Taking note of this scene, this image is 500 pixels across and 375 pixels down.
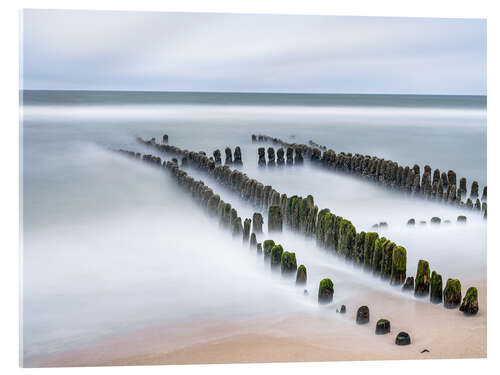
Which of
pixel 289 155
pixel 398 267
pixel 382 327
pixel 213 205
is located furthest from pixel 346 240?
pixel 213 205

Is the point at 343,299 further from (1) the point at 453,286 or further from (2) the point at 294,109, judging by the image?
(2) the point at 294,109

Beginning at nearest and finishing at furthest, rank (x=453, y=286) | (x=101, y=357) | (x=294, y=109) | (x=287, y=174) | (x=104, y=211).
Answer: (x=101, y=357) < (x=453, y=286) < (x=104, y=211) < (x=294, y=109) < (x=287, y=174)

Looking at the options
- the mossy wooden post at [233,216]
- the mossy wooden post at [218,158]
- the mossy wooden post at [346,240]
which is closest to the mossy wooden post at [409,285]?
the mossy wooden post at [346,240]

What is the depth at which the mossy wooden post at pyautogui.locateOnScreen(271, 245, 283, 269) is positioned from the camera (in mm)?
5735

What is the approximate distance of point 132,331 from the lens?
203 inches

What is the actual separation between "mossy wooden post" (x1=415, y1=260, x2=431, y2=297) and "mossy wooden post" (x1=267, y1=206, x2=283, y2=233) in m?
1.46

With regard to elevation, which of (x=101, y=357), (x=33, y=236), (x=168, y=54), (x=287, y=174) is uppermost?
(x=168, y=54)

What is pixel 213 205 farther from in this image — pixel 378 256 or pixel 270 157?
pixel 378 256

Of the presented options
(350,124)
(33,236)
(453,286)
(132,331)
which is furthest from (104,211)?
(453,286)

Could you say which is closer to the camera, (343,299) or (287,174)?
(343,299)

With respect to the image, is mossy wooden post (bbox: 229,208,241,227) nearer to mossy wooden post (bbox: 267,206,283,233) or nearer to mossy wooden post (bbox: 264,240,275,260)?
mossy wooden post (bbox: 267,206,283,233)

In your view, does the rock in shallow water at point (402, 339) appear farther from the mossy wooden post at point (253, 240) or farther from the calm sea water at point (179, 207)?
the mossy wooden post at point (253, 240)

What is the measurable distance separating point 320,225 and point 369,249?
0.61 meters

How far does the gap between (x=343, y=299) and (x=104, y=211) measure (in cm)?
235
